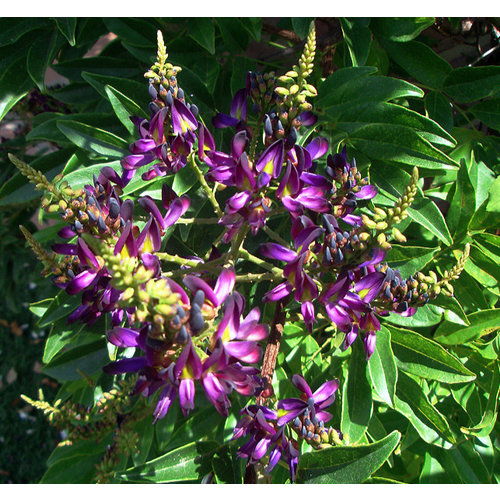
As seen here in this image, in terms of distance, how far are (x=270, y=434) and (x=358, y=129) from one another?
522mm

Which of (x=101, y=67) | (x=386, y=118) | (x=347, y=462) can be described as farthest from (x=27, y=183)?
(x=347, y=462)

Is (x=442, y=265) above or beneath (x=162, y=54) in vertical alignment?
beneath

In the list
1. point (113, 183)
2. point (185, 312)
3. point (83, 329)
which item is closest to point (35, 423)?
point (83, 329)

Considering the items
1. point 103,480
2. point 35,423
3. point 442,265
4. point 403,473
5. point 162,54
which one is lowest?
point 35,423

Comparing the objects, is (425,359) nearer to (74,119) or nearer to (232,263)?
(232,263)

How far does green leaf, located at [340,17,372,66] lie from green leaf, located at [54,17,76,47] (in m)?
0.50

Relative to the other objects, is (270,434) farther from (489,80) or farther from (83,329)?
(489,80)

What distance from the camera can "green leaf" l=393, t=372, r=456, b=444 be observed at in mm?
906

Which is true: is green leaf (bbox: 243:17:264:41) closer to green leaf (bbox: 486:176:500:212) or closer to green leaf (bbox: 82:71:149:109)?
green leaf (bbox: 82:71:149:109)

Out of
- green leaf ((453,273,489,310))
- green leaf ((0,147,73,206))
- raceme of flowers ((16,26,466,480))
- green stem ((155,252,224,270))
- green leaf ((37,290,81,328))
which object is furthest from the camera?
green leaf ((0,147,73,206))

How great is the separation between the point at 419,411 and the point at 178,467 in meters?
0.43

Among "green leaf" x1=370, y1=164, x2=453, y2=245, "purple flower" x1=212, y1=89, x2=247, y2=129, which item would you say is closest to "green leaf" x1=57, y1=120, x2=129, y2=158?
"purple flower" x1=212, y1=89, x2=247, y2=129

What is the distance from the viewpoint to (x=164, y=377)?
583 millimetres

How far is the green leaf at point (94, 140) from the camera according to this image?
0.99 metres
